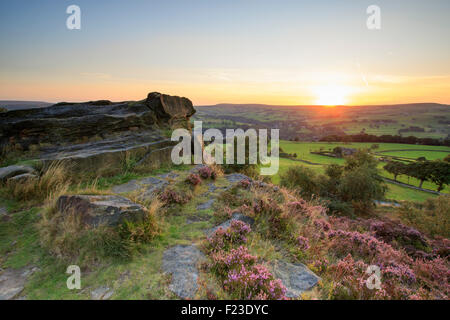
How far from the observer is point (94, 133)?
1069cm

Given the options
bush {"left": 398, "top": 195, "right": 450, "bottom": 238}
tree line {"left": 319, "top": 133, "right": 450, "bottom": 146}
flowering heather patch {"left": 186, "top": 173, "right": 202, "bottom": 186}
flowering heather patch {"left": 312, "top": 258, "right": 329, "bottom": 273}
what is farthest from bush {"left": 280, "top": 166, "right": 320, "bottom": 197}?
tree line {"left": 319, "top": 133, "right": 450, "bottom": 146}

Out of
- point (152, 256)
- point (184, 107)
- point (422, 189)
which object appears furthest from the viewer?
point (422, 189)

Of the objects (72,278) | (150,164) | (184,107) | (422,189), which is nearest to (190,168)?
(150,164)

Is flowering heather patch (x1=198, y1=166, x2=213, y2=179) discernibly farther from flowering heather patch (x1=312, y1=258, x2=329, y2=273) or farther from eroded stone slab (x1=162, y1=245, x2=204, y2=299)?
flowering heather patch (x1=312, y1=258, x2=329, y2=273)

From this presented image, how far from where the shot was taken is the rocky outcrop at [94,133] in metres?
9.10

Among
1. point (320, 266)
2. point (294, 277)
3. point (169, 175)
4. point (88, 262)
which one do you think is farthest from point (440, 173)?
point (88, 262)

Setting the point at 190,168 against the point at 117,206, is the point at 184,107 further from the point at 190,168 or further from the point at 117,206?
the point at 117,206

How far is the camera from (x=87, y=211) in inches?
193

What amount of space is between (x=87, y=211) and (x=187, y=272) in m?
2.94

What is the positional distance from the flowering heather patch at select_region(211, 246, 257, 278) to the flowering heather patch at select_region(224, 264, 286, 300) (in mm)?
216

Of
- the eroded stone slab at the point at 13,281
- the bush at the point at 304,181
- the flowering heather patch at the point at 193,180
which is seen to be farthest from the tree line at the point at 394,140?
the eroded stone slab at the point at 13,281

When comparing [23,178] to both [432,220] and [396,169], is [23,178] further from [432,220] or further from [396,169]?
[396,169]

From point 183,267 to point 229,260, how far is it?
100 centimetres
